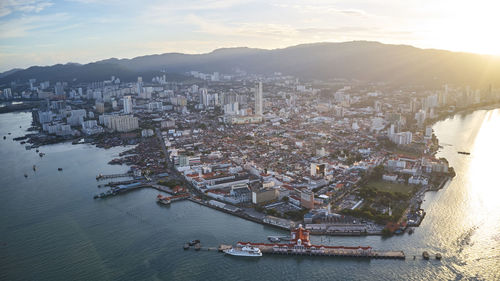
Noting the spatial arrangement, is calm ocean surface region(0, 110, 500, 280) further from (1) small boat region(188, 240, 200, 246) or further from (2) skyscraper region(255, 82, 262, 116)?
(2) skyscraper region(255, 82, 262, 116)

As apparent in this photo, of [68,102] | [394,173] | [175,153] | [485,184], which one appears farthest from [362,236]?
[68,102]

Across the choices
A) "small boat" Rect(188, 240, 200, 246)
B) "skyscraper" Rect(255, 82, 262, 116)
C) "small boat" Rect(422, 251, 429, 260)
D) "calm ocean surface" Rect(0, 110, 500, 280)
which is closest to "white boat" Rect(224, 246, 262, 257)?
"calm ocean surface" Rect(0, 110, 500, 280)

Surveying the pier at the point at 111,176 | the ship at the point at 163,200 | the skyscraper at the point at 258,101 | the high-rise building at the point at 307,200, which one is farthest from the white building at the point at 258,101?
the high-rise building at the point at 307,200

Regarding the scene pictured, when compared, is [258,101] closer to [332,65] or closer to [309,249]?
[309,249]

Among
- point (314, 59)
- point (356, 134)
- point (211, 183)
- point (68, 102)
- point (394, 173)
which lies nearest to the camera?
Result: point (211, 183)

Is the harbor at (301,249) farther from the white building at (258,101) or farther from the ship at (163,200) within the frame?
the white building at (258,101)

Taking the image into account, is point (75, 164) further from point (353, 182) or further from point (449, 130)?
point (449, 130)

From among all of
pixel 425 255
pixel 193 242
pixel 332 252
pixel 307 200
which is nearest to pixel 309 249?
pixel 332 252
